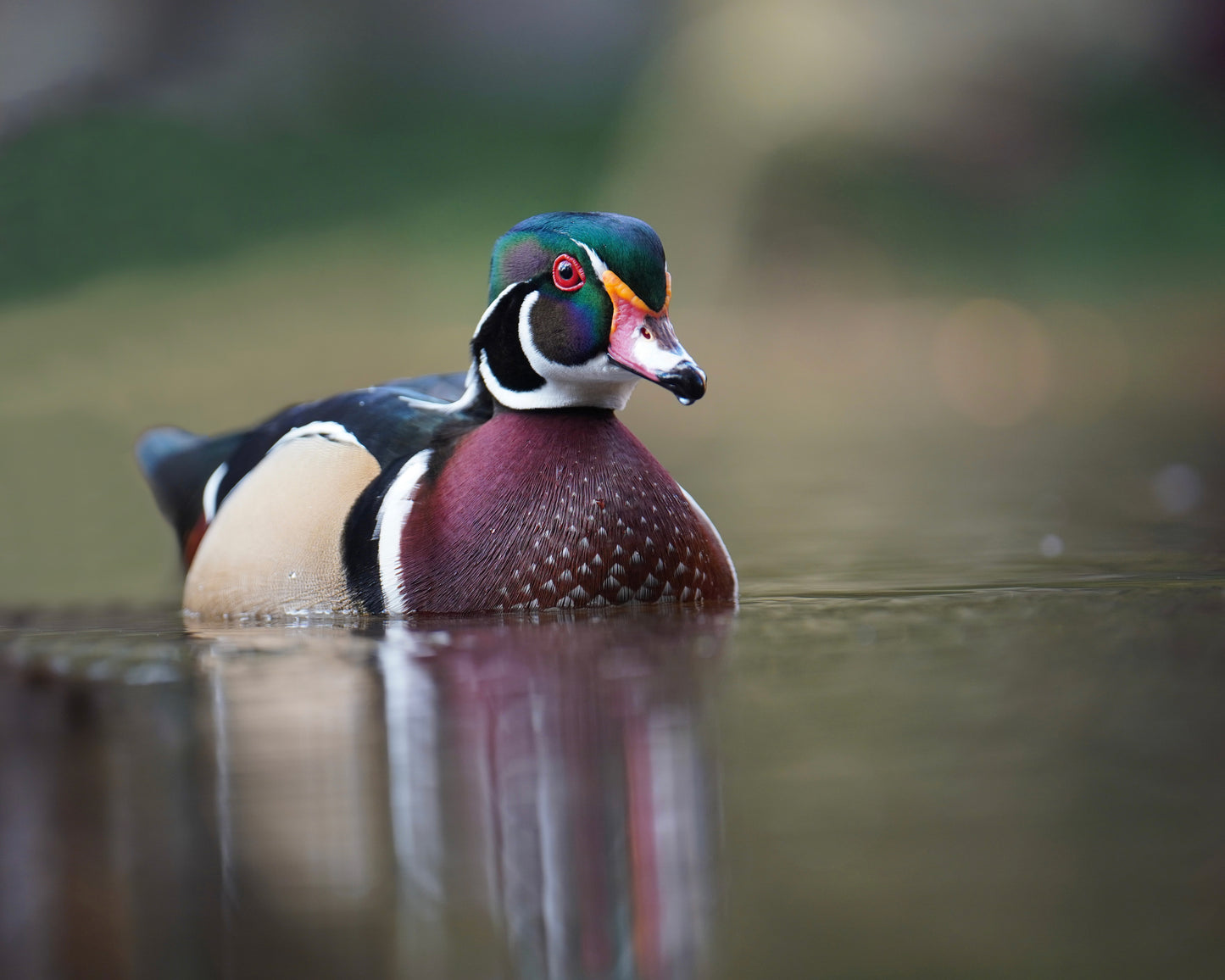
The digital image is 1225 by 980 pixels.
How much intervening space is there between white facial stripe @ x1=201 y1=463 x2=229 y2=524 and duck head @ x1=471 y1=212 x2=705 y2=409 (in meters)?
1.27

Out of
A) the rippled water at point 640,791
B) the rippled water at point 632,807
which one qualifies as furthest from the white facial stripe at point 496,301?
the rippled water at point 632,807

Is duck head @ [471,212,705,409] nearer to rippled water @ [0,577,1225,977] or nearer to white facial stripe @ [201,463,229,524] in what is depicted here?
rippled water @ [0,577,1225,977]

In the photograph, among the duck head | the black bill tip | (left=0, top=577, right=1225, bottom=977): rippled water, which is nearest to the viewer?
(left=0, top=577, right=1225, bottom=977): rippled water

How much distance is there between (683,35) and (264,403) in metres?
7.15

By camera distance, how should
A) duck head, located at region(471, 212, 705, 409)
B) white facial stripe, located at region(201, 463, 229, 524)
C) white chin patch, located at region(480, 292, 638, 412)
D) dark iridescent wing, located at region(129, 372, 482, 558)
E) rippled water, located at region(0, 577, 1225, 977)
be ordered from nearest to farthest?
rippled water, located at region(0, 577, 1225, 977) → duck head, located at region(471, 212, 705, 409) → white chin patch, located at region(480, 292, 638, 412) → dark iridescent wing, located at region(129, 372, 482, 558) → white facial stripe, located at region(201, 463, 229, 524)

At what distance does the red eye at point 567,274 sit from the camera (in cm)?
414

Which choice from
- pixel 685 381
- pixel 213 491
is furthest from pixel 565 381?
pixel 213 491

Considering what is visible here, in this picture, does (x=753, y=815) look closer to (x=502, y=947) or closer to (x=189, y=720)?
(x=502, y=947)

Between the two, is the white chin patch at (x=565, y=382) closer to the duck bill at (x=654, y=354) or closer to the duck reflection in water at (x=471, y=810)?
the duck bill at (x=654, y=354)

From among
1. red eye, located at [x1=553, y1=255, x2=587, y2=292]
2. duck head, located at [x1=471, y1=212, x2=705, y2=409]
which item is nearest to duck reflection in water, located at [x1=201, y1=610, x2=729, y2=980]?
duck head, located at [x1=471, y1=212, x2=705, y2=409]

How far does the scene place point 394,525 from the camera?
4.28 metres

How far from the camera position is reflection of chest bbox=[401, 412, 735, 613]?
4133 mm

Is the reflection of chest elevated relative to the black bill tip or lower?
lower

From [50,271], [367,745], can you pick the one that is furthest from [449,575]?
[50,271]
